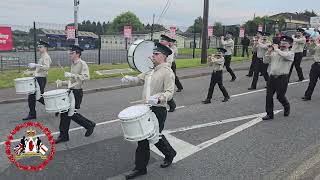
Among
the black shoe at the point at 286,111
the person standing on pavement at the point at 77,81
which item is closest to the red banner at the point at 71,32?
the person standing on pavement at the point at 77,81

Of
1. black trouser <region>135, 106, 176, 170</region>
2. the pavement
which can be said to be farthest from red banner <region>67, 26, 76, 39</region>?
black trouser <region>135, 106, 176, 170</region>

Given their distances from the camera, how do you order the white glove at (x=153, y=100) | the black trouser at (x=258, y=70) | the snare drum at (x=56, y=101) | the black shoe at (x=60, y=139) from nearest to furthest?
the white glove at (x=153, y=100) → the snare drum at (x=56, y=101) → the black shoe at (x=60, y=139) → the black trouser at (x=258, y=70)

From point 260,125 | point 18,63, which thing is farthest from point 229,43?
point 18,63

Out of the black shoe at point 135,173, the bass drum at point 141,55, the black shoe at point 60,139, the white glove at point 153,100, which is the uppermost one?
the bass drum at point 141,55

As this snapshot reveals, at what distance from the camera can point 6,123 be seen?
8.82 m

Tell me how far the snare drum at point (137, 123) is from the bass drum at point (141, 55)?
7.66 feet

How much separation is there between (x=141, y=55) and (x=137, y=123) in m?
2.78

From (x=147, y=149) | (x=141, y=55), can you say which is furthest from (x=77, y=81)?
(x=147, y=149)

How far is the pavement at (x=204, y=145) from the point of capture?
5.52 m

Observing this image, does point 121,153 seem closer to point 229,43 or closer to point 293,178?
point 293,178

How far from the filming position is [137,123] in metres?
4.90

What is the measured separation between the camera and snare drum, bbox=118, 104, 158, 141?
4887mm

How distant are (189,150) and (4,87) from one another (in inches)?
373

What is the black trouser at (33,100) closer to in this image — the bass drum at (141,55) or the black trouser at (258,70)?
the bass drum at (141,55)
